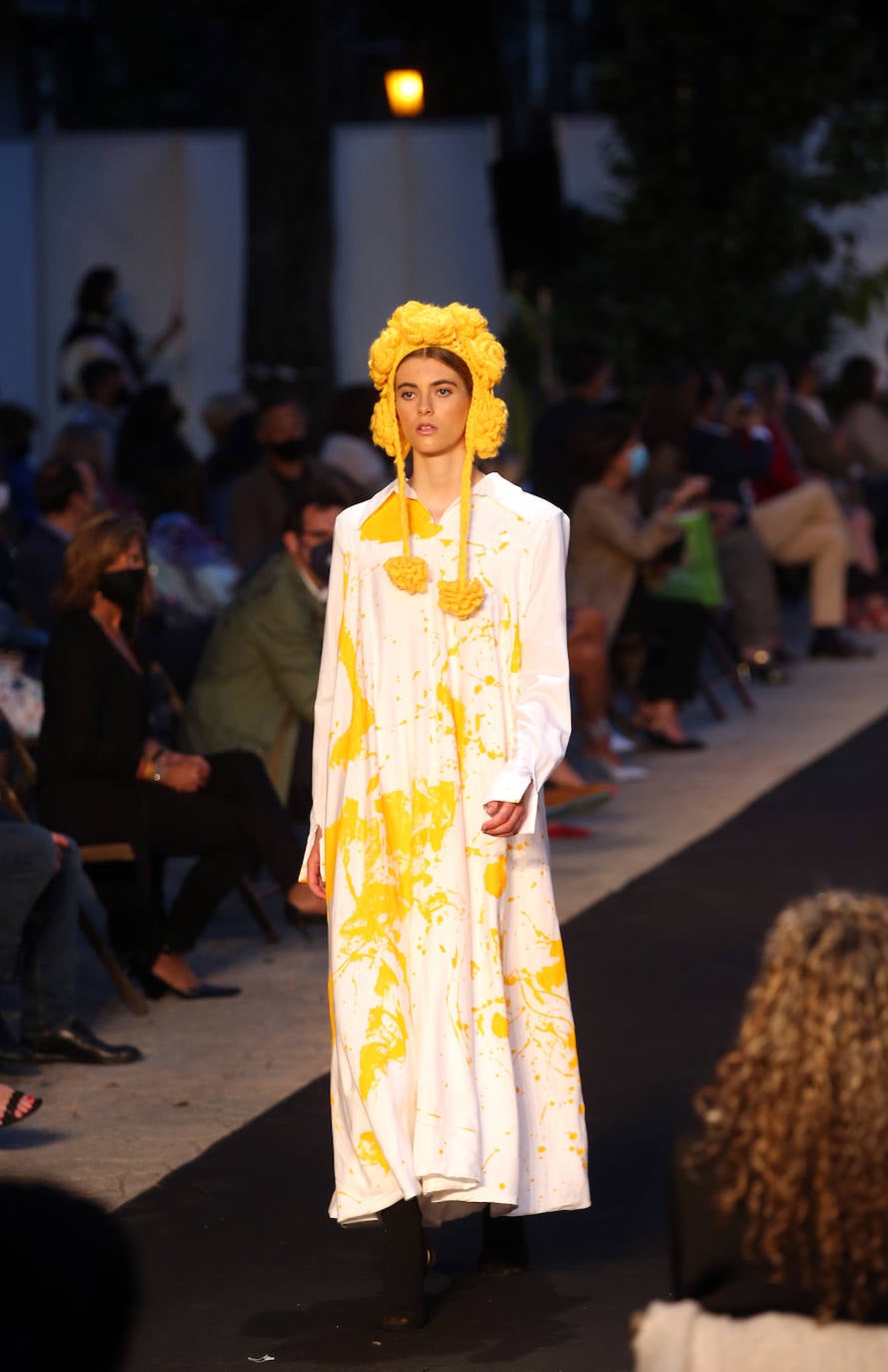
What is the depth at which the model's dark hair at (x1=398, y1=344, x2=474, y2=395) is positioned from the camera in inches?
196

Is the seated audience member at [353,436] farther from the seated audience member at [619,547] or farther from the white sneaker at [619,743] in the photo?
the white sneaker at [619,743]

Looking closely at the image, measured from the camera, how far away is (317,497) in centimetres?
873

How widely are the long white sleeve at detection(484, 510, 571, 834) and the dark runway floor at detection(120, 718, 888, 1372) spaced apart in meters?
0.90

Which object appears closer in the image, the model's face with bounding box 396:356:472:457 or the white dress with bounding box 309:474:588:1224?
the white dress with bounding box 309:474:588:1224

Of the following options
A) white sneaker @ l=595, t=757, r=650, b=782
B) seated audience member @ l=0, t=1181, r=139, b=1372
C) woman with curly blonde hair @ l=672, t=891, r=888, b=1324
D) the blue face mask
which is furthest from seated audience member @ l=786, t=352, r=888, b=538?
seated audience member @ l=0, t=1181, r=139, b=1372

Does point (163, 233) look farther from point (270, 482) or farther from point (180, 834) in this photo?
point (180, 834)

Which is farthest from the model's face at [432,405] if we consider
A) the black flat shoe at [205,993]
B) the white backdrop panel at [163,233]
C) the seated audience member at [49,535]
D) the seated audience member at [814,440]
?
the white backdrop panel at [163,233]

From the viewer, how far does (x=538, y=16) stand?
104ft

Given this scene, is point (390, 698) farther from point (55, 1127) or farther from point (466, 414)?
point (55, 1127)

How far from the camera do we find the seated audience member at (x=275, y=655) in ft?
28.3

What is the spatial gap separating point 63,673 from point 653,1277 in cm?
300

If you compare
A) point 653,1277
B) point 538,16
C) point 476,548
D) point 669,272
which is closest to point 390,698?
point 476,548

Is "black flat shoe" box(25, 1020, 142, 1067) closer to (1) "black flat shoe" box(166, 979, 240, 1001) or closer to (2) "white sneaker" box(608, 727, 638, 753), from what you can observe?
(1) "black flat shoe" box(166, 979, 240, 1001)

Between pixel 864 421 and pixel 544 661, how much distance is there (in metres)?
12.6
